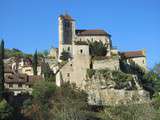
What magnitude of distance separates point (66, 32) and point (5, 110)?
3386 cm

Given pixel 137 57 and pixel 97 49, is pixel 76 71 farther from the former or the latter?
pixel 137 57

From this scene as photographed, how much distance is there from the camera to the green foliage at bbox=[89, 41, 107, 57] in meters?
103

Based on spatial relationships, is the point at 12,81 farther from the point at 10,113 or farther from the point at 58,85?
the point at 10,113

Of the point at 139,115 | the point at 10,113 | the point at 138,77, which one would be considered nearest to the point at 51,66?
the point at 138,77

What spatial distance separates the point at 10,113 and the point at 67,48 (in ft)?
97.8

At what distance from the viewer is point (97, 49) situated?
342 feet

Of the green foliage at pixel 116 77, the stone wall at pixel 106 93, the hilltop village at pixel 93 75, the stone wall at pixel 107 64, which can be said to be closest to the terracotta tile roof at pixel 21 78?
the hilltop village at pixel 93 75

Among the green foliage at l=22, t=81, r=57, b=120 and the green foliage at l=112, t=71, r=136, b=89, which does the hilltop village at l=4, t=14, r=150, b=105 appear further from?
the green foliage at l=22, t=81, r=57, b=120

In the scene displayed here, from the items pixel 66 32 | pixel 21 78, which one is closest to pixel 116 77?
pixel 21 78

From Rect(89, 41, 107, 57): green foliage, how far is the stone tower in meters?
5.87

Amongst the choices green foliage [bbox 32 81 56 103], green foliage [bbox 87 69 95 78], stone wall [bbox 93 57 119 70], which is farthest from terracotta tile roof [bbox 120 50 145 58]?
green foliage [bbox 32 81 56 103]

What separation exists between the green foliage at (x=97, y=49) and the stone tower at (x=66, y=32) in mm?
5868

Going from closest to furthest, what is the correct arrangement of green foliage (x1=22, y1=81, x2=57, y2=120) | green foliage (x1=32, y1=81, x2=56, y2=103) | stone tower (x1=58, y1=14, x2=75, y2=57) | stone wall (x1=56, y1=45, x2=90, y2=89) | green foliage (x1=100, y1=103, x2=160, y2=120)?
green foliage (x1=100, y1=103, x2=160, y2=120)
green foliage (x1=22, y1=81, x2=57, y2=120)
green foliage (x1=32, y1=81, x2=56, y2=103)
stone wall (x1=56, y1=45, x2=90, y2=89)
stone tower (x1=58, y1=14, x2=75, y2=57)

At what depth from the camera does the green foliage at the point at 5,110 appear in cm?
8114
